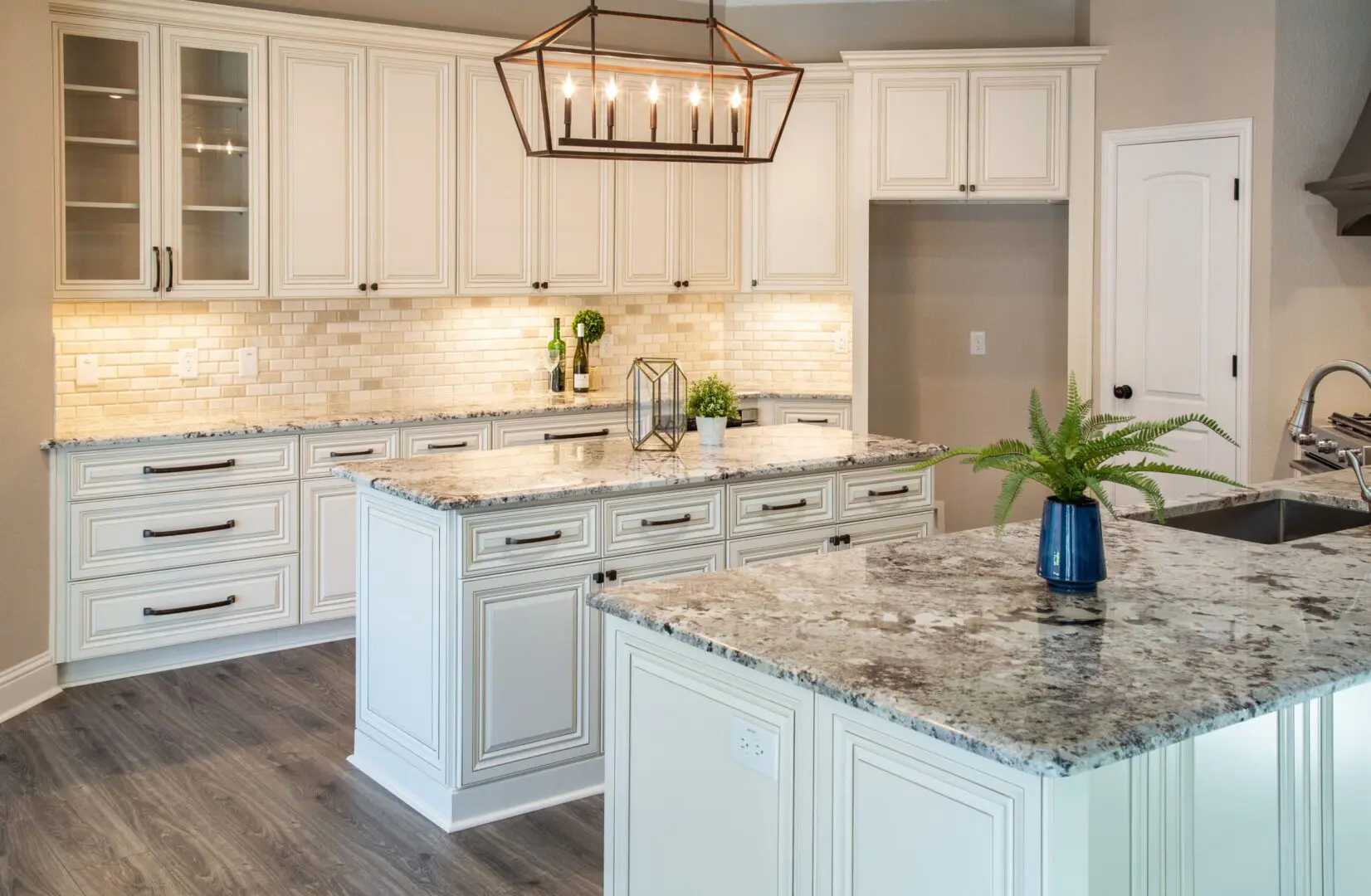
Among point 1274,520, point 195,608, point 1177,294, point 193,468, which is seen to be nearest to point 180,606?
point 195,608

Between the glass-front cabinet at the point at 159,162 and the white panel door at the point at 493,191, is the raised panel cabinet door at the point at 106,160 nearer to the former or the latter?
the glass-front cabinet at the point at 159,162

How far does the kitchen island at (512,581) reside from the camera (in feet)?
11.7

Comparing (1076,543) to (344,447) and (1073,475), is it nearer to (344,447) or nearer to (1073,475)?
(1073,475)

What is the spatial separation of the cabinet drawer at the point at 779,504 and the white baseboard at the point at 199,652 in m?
1.74

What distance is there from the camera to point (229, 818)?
366 cm

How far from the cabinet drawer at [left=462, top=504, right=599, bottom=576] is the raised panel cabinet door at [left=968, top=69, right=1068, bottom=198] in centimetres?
355

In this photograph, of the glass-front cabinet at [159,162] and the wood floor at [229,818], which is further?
the glass-front cabinet at [159,162]

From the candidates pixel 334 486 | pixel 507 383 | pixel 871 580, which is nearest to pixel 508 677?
pixel 871 580

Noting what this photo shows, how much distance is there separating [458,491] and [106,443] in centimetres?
192

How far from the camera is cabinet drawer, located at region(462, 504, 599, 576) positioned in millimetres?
3539

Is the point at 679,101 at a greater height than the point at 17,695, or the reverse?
the point at 679,101

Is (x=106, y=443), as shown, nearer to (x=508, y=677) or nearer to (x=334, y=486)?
(x=334, y=486)

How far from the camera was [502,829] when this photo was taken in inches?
142

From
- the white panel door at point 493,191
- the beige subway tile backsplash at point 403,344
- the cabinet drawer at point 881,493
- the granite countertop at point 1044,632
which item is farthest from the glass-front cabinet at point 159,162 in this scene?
the granite countertop at point 1044,632
